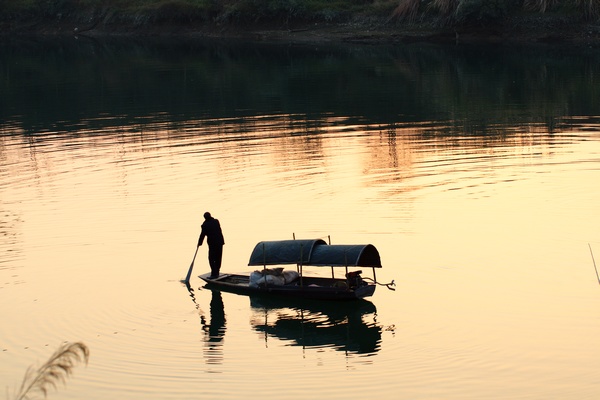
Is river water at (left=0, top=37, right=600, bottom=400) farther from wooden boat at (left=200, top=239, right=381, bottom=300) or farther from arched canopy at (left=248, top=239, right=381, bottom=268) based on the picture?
arched canopy at (left=248, top=239, right=381, bottom=268)

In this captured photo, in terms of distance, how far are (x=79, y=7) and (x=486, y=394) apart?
99.4 m

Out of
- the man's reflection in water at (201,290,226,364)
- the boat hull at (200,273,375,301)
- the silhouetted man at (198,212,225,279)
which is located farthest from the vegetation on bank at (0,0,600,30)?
the man's reflection in water at (201,290,226,364)

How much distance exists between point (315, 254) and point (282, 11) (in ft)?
240

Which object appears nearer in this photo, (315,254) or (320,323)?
(320,323)

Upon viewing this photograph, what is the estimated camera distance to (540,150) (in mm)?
44938

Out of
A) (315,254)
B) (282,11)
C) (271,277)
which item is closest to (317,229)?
(271,277)

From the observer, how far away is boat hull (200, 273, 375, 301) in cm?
2662

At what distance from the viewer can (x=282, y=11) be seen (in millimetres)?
98250

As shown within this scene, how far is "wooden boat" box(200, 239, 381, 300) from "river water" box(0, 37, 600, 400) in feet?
1.30

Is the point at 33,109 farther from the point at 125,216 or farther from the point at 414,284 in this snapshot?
the point at 414,284

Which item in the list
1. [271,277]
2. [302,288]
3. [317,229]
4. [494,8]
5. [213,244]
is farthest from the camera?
[494,8]

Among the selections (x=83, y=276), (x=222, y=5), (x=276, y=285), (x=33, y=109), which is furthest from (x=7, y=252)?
(x=222, y=5)

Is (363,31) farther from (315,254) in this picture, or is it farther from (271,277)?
(315,254)

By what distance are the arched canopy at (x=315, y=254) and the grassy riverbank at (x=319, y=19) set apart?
193 feet
